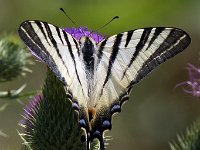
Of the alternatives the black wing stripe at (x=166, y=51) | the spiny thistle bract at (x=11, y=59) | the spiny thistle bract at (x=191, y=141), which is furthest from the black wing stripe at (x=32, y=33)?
the spiny thistle bract at (x=11, y=59)

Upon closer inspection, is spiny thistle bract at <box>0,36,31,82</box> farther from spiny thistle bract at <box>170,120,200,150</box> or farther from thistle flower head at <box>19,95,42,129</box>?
spiny thistle bract at <box>170,120,200,150</box>

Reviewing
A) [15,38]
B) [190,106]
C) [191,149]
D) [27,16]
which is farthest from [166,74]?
[191,149]

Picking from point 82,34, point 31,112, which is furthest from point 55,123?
point 82,34

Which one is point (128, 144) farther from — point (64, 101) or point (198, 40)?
point (64, 101)

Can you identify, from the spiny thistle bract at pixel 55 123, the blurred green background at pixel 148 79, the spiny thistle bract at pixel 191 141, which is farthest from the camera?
the blurred green background at pixel 148 79

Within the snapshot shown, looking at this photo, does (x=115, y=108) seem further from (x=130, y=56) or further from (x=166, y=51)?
(x=166, y=51)

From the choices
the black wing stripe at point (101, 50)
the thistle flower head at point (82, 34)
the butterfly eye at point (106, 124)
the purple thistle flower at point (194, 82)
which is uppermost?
the thistle flower head at point (82, 34)

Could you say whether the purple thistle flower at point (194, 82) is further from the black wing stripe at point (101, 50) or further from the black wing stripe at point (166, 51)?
the black wing stripe at point (101, 50)
